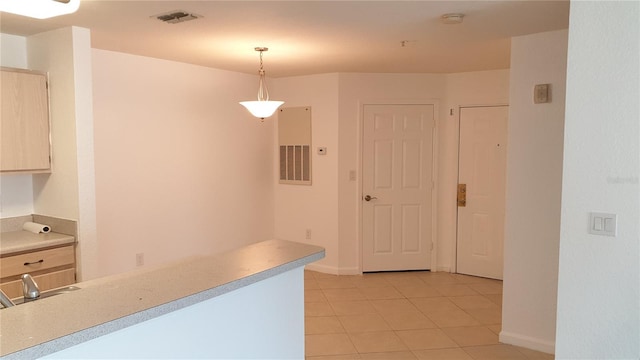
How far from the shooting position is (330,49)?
396cm

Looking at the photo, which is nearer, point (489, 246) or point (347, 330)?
point (347, 330)

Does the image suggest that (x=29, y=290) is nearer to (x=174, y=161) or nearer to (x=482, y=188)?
(x=174, y=161)

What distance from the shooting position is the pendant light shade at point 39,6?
1.45m

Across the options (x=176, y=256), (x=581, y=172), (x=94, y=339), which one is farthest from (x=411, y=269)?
(x=94, y=339)

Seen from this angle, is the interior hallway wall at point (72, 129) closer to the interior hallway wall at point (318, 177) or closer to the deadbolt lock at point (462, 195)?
the interior hallway wall at point (318, 177)

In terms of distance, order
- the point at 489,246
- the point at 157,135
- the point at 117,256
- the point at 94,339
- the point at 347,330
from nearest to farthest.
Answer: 1. the point at 94,339
2. the point at 347,330
3. the point at 117,256
4. the point at 157,135
5. the point at 489,246

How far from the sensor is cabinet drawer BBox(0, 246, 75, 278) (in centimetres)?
291

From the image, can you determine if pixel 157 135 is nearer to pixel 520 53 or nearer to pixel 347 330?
pixel 347 330

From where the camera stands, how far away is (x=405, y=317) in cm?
413

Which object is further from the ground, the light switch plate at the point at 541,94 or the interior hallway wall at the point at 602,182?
the light switch plate at the point at 541,94

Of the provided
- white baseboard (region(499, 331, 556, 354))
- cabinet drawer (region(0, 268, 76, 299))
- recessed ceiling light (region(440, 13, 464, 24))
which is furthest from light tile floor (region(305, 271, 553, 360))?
recessed ceiling light (region(440, 13, 464, 24))

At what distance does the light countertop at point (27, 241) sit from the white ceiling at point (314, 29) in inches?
56.4

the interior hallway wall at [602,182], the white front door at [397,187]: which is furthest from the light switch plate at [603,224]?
the white front door at [397,187]

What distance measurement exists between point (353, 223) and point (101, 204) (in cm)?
274
